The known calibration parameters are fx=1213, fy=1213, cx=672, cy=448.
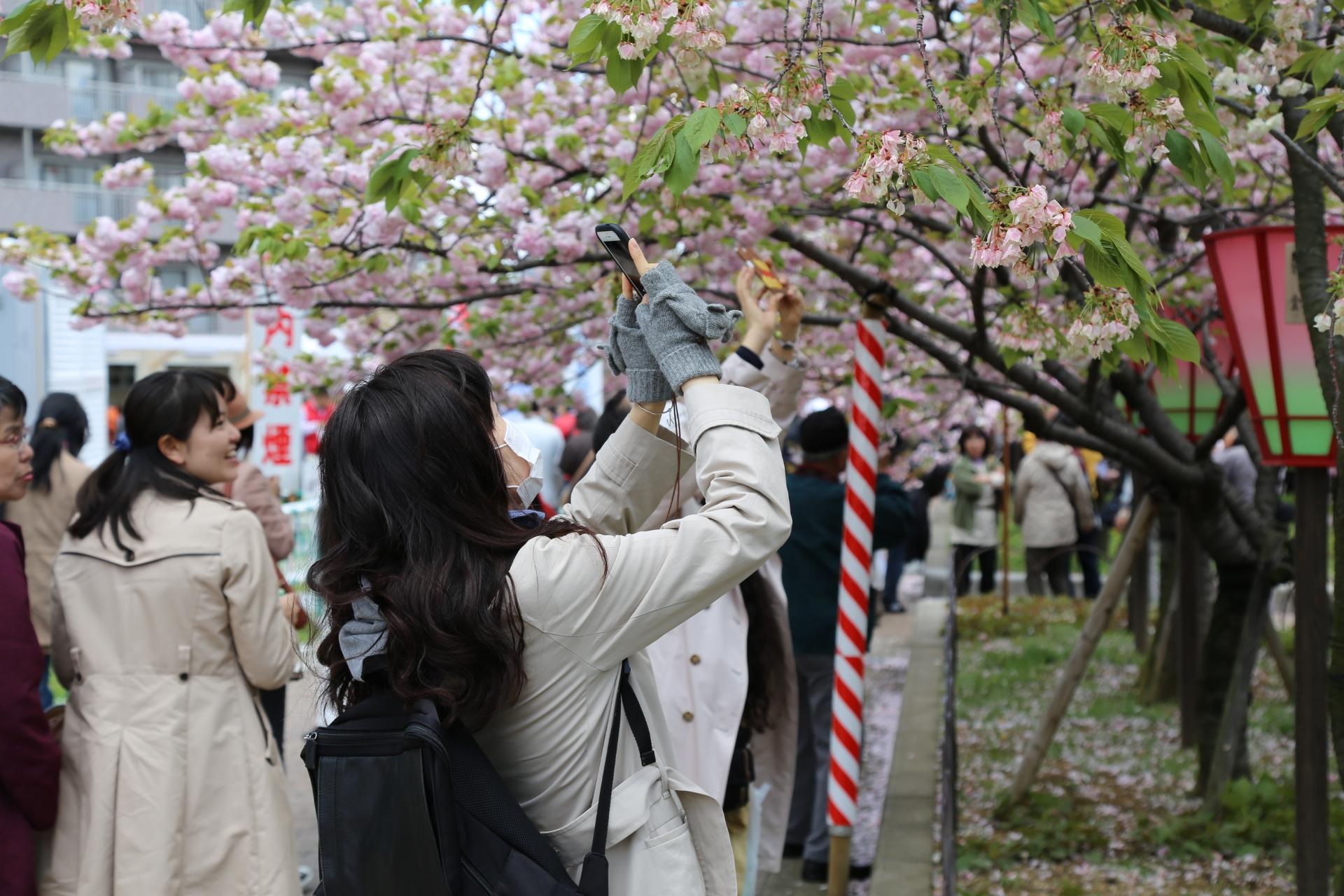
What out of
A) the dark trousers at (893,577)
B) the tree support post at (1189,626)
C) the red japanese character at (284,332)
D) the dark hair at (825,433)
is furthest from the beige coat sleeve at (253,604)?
the dark trousers at (893,577)

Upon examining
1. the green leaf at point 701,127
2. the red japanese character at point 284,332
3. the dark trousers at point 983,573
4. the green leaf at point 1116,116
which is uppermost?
the green leaf at point 1116,116

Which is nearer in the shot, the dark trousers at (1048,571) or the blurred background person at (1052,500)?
the blurred background person at (1052,500)

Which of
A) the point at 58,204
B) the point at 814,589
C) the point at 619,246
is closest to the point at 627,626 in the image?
the point at 619,246

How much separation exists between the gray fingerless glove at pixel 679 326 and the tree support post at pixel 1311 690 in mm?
2394

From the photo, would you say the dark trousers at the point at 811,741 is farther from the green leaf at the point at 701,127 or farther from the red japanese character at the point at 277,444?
the red japanese character at the point at 277,444

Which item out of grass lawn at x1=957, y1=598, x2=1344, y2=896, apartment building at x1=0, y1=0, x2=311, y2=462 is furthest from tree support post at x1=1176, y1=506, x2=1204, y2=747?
apartment building at x1=0, y1=0, x2=311, y2=462

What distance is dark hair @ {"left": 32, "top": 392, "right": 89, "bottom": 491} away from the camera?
14.9 feet

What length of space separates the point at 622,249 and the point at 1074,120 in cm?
126

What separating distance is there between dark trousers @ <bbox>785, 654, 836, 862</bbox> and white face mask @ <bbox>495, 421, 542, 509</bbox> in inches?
134

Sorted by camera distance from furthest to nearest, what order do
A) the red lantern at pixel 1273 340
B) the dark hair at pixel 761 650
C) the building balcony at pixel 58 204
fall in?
the building balcony at pixel 58 204 → the dark hair at pixel 761 650 → the red lantern at pixel 1273 340

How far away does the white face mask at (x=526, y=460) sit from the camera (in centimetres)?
190

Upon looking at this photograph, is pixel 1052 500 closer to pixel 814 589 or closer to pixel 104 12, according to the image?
pixel 814 589

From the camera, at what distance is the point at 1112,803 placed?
5.58 meters

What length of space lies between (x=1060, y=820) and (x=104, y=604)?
3.98 metres
